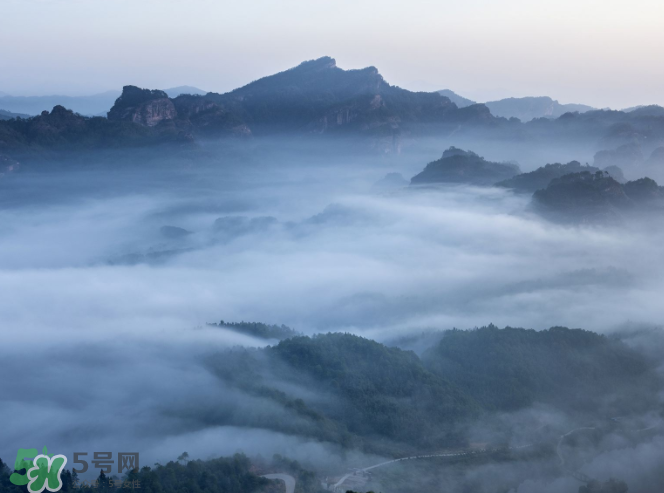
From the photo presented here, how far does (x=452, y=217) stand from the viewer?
257 feet

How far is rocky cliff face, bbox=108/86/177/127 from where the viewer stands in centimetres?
10669

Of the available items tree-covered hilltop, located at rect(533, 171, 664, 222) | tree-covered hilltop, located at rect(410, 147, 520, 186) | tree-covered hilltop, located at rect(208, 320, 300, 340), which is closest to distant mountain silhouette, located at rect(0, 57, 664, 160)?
tree-covered hilltop, located at rect(410, 147, 520, 186)

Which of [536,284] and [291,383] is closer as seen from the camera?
[291,383]

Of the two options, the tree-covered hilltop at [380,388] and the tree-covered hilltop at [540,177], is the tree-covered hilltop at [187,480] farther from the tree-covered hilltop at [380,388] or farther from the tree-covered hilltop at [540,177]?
the tree-covered hilltop at [540,177]

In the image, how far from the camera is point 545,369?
34594 millimetres

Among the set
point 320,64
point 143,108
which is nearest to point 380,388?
point 143,108

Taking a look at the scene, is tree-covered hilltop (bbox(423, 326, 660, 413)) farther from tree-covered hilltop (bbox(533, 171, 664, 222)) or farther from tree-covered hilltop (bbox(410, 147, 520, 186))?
tree-covered hilltop (bbox(410, 147, 520, 186))

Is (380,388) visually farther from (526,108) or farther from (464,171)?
(526,108)

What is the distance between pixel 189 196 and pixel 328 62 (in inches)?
2680

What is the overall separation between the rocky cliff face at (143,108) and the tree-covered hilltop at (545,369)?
84142 millimetres

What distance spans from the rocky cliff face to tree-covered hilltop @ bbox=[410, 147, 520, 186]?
46.8 metres

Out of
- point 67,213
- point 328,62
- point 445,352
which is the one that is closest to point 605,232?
point 445,352

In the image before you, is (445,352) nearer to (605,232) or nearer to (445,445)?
(445,445)

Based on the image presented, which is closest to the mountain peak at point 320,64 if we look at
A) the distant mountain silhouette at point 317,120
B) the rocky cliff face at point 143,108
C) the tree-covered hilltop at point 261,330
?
the distant mountain silhouette at point 317,120
